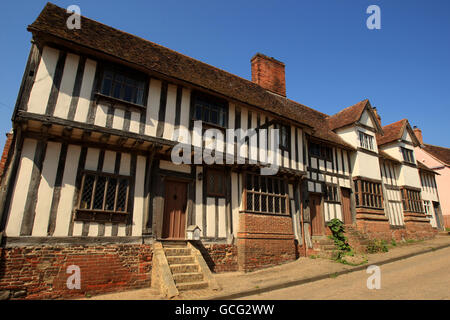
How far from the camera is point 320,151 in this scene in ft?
46.9

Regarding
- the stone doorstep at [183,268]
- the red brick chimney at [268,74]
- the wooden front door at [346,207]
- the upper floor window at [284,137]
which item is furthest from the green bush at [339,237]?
the red brick chimney at [268,74]

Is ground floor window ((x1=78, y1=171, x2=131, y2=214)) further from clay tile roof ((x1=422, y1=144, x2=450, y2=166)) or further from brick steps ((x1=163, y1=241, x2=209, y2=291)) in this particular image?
clay tile roof ((x1=422, y1=144, x2=450, y2=166))

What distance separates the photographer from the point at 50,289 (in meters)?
6.34

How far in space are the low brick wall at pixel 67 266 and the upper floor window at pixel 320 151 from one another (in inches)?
371

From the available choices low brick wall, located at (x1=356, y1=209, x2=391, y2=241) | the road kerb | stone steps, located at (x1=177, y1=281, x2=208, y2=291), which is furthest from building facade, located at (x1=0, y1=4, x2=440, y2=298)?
low brick wall, located at (x1=356, y1=209, x2=391, y2=241)

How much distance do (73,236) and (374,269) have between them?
30.5ft

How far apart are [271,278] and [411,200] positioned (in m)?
14.4

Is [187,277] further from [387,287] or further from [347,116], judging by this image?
[347,116]

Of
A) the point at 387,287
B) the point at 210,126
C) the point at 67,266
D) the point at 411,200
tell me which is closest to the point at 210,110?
the point at 210,126

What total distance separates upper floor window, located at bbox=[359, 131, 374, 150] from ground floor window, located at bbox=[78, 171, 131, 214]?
13.2 m

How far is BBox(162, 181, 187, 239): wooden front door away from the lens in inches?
340

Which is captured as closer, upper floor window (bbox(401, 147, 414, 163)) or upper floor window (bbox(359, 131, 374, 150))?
upper floor window (bbox(359, 131, 374, 150))

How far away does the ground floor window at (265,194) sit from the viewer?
10.3 metres
